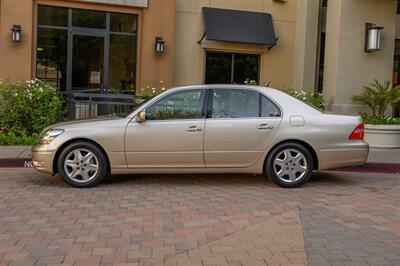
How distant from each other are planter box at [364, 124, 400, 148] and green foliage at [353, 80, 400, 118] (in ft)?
2.58

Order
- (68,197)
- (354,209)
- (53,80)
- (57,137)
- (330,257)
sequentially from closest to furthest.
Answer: (330,257) → (354,209) → (68,197) → (57,137) → (53,80)

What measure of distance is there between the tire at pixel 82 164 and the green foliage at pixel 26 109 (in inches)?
199

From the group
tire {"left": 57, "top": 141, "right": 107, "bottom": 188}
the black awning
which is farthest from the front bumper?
the black awning

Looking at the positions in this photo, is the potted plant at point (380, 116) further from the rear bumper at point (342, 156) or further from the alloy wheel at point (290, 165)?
the alloy wheel at point (290, 165)

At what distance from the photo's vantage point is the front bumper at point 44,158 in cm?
815

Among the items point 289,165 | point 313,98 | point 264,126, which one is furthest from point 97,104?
point 289,165

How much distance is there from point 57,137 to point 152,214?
2.30 meters

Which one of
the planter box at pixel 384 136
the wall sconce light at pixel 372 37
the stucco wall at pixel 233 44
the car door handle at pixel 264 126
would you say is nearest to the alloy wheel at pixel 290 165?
the car door handle at pixel 264 126

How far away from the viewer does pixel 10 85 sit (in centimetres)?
1334

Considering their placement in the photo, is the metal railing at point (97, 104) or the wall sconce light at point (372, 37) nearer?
the metal railing at point (97, 104)

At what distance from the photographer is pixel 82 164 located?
8.22 meters

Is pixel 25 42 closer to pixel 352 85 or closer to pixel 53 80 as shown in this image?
pixel 53 80

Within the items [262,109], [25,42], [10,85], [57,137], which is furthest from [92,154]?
[25,42]

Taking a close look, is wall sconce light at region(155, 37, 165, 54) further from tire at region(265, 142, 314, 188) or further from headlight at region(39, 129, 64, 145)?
tire at region(265, 142, 314, 188)
